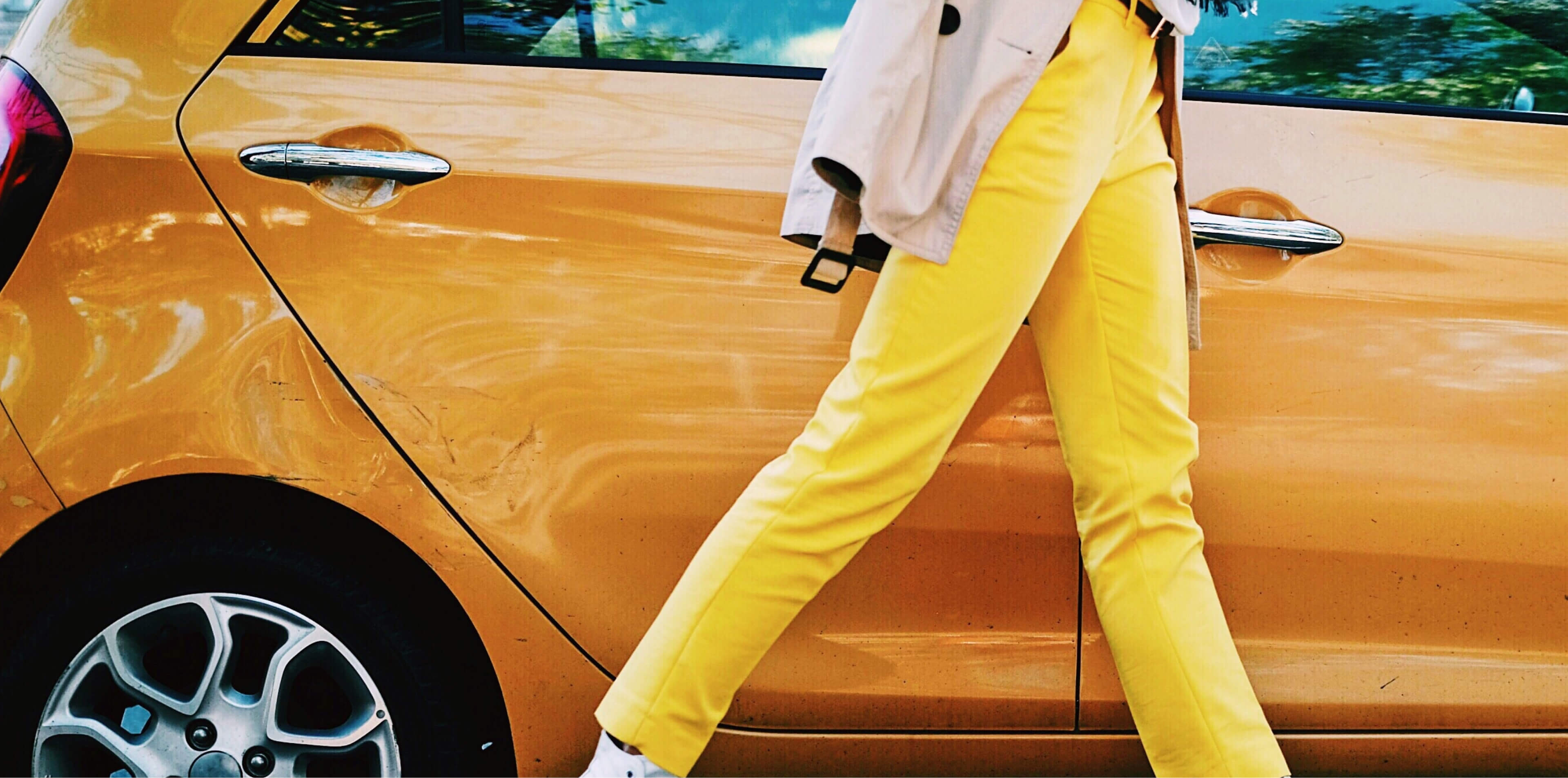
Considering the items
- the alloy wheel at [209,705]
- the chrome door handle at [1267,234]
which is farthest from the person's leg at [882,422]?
the alloy wheel at [209,705]

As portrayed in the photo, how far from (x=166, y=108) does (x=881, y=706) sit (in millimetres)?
1162

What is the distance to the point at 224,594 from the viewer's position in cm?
162

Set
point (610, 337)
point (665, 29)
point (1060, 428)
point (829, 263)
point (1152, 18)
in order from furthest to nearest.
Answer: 1. point (665, 29)
2. point (610, 337)
3. point (1060, 428)
4. point (1152, 18)
5. point (829, 263)

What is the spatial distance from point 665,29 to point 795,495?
725 mm

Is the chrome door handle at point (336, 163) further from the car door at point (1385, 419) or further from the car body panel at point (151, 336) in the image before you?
the car door at point (1385, 419)

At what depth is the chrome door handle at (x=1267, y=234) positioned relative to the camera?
165cm

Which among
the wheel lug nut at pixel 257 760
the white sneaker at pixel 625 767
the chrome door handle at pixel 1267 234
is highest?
the chrome door handle at pixel 1267 234

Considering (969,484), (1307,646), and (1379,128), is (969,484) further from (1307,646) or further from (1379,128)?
(1379,128)

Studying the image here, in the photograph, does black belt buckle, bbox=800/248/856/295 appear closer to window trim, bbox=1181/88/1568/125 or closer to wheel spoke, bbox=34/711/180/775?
window trim, bbox=1181/88/1568/125

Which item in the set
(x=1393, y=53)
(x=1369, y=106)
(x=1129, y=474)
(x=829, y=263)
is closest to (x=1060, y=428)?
(x=1129, y=474)

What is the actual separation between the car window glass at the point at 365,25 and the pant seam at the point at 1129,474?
34.8 inches

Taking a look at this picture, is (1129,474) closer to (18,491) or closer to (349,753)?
(349,753)

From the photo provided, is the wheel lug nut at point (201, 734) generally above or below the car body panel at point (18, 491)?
below

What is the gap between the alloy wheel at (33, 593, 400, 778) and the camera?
1615 mm
